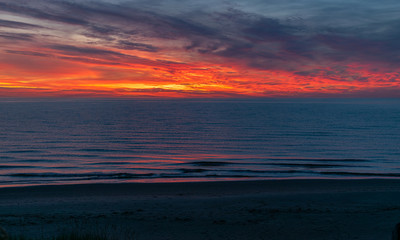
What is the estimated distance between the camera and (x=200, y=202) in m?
15.3

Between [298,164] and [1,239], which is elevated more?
[1,239]

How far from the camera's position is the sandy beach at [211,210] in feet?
37.0

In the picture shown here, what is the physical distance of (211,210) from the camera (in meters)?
14.0

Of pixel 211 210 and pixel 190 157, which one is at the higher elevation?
pixel 190 157

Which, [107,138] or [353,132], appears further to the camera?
[353,132]

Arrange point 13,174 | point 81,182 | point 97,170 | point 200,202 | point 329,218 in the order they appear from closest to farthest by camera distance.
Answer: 1. point 329,218
2. point 200,202
3. point 81,182
4. point 13,174
5. point 97,170

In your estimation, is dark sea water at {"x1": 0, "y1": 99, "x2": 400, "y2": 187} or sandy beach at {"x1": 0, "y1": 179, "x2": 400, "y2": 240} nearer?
sandy beach at {"x1": 0, "y1": 179, "x2": 400, "y2": 240}

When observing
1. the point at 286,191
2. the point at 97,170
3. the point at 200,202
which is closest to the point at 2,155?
the point at 97,170

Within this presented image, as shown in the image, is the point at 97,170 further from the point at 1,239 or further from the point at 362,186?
the point at 1,239

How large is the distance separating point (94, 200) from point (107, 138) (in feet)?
85.9

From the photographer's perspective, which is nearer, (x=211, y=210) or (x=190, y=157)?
(x=211, y=210)

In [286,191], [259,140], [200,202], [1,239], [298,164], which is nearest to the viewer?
[1,239]

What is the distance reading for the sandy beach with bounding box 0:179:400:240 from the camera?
37.0 feet

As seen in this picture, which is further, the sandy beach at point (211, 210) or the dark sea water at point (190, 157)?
the dark sea water at point (190, 157)
